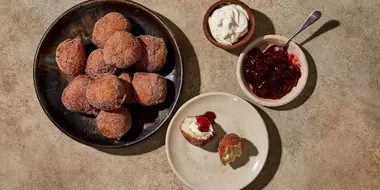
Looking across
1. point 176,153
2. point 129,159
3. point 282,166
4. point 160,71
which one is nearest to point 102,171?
point 129,159

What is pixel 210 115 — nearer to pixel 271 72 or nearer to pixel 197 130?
pixel 197 130

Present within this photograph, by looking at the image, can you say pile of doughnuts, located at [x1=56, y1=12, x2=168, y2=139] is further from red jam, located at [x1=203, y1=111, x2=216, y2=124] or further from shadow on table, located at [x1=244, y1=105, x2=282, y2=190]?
shadow on table, located at [x1=244, y1=105, x2=282, y2=190]

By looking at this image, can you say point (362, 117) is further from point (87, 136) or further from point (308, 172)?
point (87, 136)

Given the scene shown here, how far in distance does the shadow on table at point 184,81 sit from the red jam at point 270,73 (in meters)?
0.19

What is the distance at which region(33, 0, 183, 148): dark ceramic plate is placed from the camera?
167 centimetres

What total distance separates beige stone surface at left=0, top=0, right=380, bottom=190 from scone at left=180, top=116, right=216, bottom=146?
14 cm

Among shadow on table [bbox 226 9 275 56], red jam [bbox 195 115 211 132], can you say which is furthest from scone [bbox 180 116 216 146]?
shadow on table [bbox 226 9 275 56]

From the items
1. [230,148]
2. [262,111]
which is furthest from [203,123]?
[262,111]

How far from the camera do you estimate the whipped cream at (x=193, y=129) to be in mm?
1639

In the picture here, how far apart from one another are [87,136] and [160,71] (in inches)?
13.5

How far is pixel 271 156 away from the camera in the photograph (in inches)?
70.5

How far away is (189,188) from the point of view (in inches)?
69.9

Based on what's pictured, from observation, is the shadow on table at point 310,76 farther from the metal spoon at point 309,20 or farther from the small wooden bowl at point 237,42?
the small wooden bowl at point 237,42

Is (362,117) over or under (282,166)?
over
